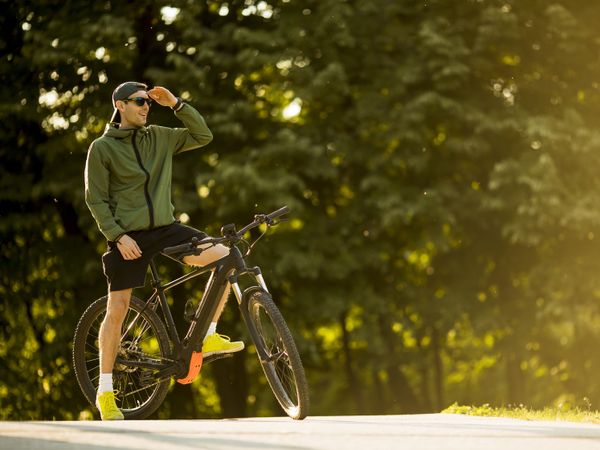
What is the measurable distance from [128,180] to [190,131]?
481mm

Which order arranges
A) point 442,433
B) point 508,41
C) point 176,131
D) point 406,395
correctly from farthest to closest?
point 406,395 < point 508,41 < point 176,131 < point 442,433

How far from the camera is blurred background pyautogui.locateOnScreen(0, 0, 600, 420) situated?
1523cm

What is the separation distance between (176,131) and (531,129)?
932 centimetres

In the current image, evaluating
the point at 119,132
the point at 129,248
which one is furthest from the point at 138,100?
the point at 129,248

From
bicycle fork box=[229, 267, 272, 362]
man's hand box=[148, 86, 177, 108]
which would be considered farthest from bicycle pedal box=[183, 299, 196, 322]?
man's hand box=[148, 86, 177, 108]

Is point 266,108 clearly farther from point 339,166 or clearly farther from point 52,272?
point 52,272

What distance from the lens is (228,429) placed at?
18.1 ft

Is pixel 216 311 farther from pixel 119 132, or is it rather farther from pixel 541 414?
pixel 541 414

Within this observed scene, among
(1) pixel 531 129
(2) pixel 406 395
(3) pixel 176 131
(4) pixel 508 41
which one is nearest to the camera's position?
(3) pixel 176 131

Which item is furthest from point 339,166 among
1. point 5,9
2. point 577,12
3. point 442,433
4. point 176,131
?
point 442,433

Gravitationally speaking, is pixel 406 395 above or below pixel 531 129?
below

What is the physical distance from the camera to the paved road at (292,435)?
4840 mm

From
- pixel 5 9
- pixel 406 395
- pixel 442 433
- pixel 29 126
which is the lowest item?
pixel 406 395

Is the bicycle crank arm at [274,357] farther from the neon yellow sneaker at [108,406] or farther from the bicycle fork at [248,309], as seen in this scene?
the neon yellow sneaker at [108,406]
